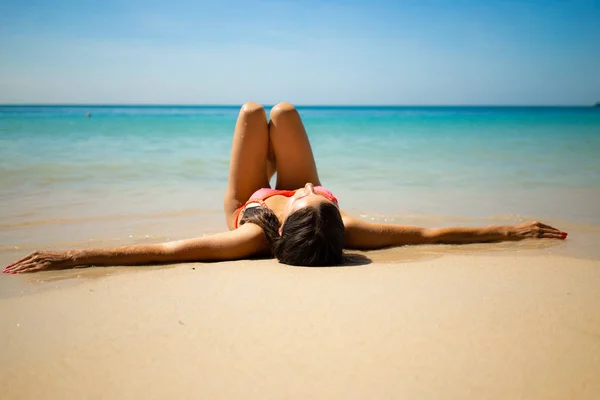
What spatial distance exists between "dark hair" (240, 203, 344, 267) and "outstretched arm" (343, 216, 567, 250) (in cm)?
48

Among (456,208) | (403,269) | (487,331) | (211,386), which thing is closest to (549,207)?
(456,208)

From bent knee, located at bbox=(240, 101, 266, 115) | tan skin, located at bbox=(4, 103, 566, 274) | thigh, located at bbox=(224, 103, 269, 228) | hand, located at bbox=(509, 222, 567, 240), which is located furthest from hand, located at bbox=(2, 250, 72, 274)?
hand, located at bbox=(509, 222, 567, 240)

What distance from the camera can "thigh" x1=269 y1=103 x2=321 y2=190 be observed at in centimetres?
441

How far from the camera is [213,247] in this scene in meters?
3.34

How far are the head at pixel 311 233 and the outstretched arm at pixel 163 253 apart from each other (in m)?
0.27

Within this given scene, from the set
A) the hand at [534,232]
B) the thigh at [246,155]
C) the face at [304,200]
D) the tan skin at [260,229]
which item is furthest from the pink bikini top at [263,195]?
the hand at [534,232]

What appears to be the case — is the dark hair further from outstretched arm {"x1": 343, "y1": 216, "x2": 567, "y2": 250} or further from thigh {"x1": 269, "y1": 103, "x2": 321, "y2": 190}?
thigh {"x1": 269, "y1": 103, "x2": 321, "y2": 190}

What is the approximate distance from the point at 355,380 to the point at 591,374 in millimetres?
873

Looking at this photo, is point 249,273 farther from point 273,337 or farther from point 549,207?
point 549,207

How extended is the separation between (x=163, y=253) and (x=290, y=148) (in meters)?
1.66

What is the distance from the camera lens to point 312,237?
10.3 feet

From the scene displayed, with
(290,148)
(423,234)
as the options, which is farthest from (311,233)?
(290,148)

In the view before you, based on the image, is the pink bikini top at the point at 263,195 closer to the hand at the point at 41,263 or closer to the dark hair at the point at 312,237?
the dark hair at the point at 312,237

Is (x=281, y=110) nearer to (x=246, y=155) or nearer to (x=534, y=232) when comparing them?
(x=246, y=155)
